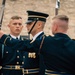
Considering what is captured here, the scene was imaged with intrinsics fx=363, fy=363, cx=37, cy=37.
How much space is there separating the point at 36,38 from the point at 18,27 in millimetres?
1352

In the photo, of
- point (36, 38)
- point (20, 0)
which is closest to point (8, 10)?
point (20, 0)

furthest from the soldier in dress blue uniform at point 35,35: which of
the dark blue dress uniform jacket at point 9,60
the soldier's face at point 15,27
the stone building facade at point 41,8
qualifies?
the stone building facade at point 41,8

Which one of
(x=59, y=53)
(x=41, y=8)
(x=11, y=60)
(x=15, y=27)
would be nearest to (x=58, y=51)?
(x=59, y=53)

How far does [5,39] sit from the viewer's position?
4.42 metres

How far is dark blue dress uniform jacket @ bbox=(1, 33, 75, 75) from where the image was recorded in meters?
4.05

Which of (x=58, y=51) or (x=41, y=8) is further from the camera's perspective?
(x=41, y=8)

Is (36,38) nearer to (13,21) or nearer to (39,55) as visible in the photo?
(39,55)

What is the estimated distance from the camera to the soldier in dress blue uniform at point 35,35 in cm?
454

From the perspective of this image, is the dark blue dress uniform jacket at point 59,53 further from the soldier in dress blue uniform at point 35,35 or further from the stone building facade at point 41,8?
the stone building facade at point 41,8

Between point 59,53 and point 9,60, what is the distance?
64.8 inches

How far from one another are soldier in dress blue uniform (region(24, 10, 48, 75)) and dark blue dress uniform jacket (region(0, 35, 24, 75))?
2.59 feet

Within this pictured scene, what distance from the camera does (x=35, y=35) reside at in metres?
4.57

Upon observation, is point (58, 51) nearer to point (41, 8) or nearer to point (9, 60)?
point (9, 60)

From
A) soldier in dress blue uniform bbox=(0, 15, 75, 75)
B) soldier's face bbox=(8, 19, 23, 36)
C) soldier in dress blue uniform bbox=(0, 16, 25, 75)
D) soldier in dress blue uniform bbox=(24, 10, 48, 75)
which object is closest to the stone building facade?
soldier's face bbox=(8, 19, 23, 36)
